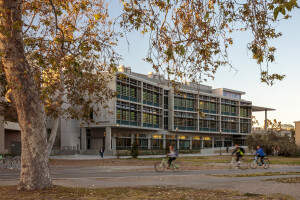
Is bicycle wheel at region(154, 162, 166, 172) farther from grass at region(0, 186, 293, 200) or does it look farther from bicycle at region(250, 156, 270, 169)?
grass at region(0, 186, 293, 200)

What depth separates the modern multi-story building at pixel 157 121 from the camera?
2510 inches

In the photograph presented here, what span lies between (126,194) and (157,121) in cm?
6273

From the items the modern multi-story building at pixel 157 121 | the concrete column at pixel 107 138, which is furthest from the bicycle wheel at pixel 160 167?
the concrete column at pixel 107 138

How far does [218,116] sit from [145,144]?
2438 centimetres

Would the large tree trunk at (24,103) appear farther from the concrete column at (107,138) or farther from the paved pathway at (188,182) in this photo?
the concrete column at (107,138)

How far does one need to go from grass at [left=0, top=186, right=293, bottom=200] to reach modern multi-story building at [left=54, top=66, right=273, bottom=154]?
3856 centimetres

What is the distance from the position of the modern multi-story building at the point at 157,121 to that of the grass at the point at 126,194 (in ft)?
127

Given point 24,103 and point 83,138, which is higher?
point 24,103

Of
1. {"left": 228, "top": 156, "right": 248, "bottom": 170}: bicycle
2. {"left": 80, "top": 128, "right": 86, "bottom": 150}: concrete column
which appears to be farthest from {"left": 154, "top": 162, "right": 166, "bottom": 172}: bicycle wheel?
{"left": 80, "top": 128, "right": 86, "bottom": 150}: concrete column

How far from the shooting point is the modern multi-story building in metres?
63.8

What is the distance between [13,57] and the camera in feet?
41.3

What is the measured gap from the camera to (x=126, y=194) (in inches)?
468

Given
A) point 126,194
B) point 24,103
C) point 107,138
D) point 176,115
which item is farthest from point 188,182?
point 176,115

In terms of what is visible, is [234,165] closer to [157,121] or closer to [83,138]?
[83,138]
